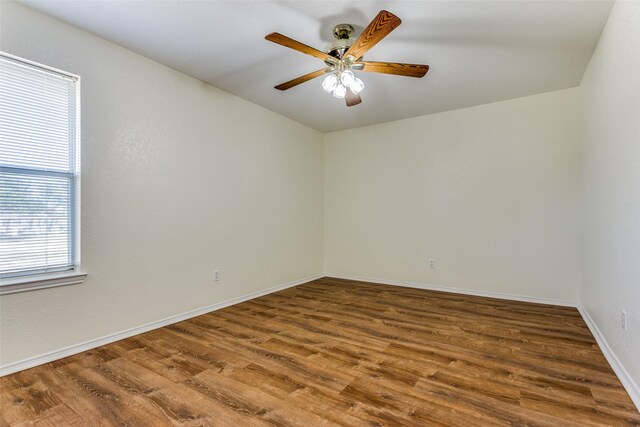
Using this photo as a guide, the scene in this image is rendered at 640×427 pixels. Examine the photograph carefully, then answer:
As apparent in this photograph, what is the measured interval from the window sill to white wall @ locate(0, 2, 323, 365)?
46 millimetres

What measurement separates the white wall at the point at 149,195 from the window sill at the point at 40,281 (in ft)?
0.15

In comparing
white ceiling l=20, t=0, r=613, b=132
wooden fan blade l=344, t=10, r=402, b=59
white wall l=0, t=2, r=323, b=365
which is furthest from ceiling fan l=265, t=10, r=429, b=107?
white wall l=0, t=2, r=323, b=365

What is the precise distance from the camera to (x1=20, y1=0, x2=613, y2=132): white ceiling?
2150 mm

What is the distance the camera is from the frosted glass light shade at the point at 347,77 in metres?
2.29

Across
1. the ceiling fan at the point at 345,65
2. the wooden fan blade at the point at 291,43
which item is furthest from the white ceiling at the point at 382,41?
the wooden fan blade at the point at 291,43

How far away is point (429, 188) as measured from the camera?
14.5ft

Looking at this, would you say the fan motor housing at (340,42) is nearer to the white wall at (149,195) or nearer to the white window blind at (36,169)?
the white wall at (149,195)

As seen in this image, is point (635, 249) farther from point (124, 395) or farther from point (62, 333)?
point (62, 333)

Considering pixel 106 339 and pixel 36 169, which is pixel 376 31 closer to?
pixel 36 169

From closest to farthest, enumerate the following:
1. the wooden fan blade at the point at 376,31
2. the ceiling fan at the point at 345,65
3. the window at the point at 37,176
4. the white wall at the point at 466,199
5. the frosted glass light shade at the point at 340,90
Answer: the wooden fan blade at the point at 376,31 < the window at the point at 37,176 < the ceiling fan at the point at 345,65 < the frosted glass light shade at the point at 340,90 < the white wall at the point at 466,199

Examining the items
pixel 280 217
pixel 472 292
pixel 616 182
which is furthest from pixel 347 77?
pixel 472 292

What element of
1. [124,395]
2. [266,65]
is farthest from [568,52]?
[124,395]

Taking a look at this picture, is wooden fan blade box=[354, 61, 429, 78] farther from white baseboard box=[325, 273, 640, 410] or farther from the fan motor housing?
white baseboard box=[325, 273, 640, 410]

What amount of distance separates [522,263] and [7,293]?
4878 mm
